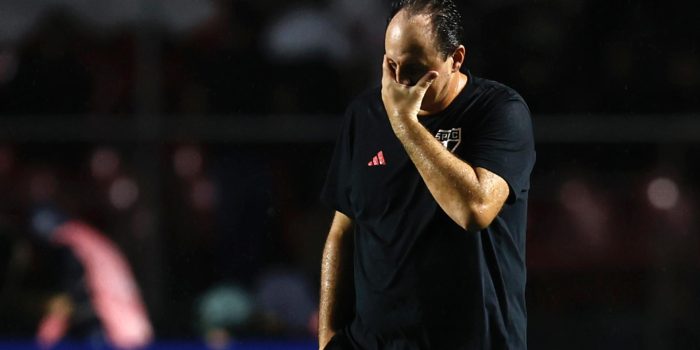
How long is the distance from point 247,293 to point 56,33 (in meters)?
2.31

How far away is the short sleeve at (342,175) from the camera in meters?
3.05

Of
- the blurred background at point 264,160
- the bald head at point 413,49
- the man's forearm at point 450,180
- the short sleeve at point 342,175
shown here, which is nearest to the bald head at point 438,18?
the bald head at point 413,49

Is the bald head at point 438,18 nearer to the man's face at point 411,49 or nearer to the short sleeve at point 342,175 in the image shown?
the man's face at point 411,49

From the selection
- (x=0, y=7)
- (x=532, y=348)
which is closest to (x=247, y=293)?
(x=532, y=348)

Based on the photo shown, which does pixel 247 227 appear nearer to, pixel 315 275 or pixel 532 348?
pixel 315 275

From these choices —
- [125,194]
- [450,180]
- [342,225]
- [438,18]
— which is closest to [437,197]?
[450,180]

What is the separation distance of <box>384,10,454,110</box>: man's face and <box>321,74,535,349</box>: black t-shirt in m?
0.18

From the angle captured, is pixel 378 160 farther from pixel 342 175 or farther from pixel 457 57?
pixel 457 57

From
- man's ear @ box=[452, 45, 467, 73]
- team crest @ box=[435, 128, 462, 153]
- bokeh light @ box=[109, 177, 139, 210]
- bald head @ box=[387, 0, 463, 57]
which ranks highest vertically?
bald head @ box=[387, 0, 463, 57]

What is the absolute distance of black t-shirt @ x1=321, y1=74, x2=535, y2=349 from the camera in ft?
9.11

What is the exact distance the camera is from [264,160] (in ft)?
25.0

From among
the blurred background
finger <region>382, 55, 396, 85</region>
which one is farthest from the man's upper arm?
the blurred background

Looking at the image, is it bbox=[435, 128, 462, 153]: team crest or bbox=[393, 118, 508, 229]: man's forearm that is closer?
bbox=[393, 118, 508, 229]: man's forearm

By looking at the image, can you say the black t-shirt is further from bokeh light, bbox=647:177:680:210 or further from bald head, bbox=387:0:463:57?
bokeh light, bbox=647:177:680:210
